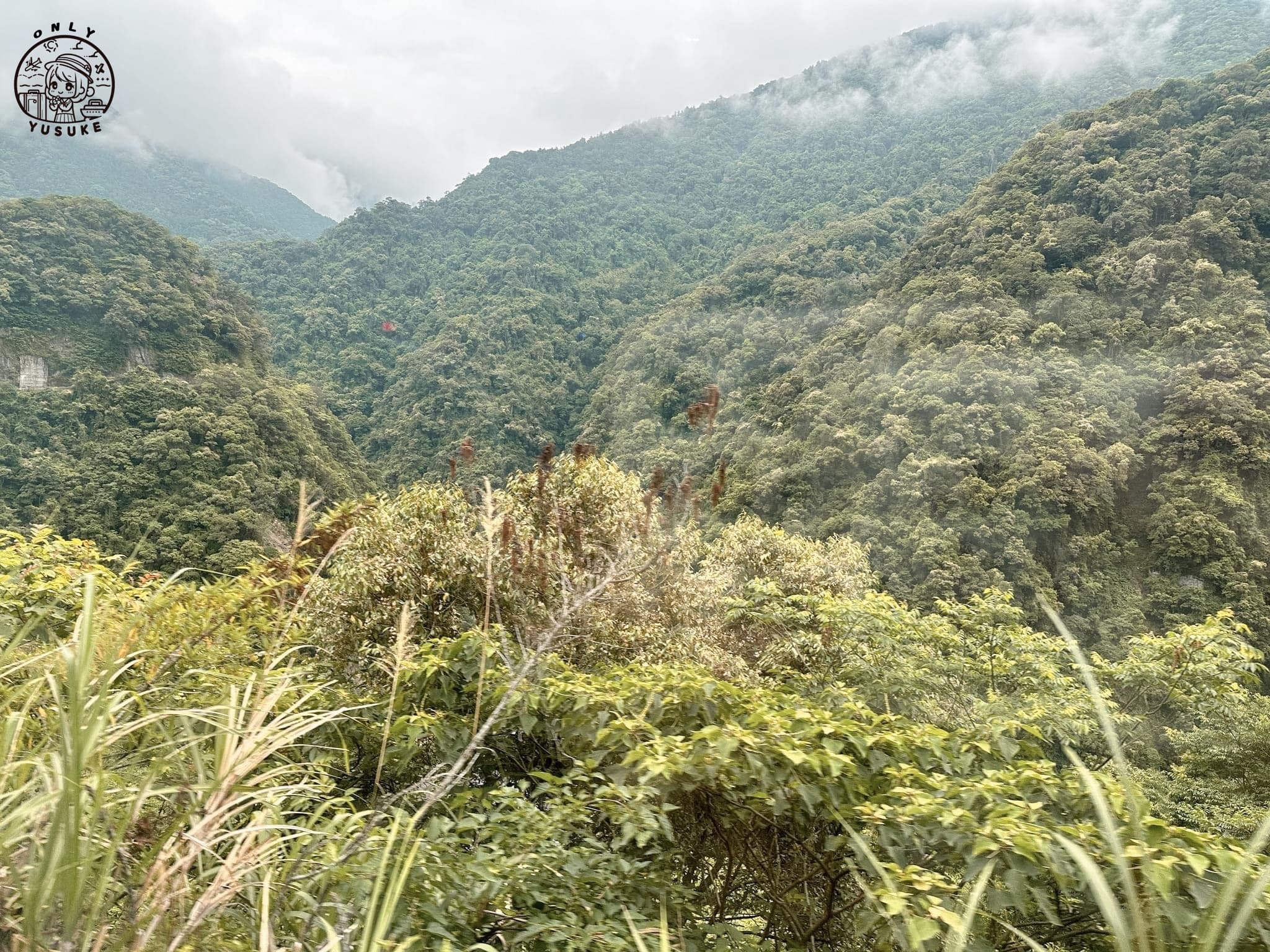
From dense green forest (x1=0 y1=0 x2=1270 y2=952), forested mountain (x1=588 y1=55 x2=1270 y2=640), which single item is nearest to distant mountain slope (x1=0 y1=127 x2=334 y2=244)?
dense green forest (x1=0 y1=0 x2=1270 y2=952)

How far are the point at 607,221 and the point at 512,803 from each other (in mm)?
90624

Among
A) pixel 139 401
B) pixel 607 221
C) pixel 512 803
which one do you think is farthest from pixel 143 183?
pixel 512 803

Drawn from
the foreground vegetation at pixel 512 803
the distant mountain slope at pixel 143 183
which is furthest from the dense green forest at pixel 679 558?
the distant mountain slope at pixel 143 183

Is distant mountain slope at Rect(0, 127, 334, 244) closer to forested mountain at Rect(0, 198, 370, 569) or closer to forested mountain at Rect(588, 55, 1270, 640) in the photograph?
forested mountain at Rect(0, 198, 370, 569)

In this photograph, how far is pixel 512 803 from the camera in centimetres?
183

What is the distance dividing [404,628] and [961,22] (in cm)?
14425

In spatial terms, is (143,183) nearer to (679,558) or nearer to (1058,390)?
(1058,390)

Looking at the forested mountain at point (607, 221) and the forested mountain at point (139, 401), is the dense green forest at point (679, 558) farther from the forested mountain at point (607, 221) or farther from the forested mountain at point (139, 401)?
the forested mountain at point (607, 221)

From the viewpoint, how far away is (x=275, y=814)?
951mm

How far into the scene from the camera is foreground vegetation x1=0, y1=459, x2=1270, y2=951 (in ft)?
2.67

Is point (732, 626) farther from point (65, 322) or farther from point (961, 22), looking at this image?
point (961, 22)

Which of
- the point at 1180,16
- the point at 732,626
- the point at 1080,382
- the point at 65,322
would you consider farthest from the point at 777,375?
the point at 1180,16

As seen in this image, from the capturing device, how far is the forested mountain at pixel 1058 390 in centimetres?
2280

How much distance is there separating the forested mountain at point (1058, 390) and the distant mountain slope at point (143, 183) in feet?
261
